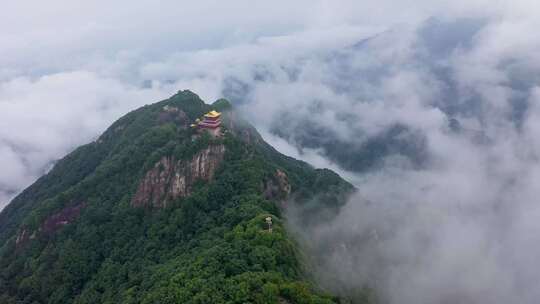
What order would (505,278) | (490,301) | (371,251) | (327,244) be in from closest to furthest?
(327,244)
(371,251)
(490,301)
(505,278)

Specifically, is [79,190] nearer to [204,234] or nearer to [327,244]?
[204,234]

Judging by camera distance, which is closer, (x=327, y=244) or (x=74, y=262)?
(x=74, y=262)

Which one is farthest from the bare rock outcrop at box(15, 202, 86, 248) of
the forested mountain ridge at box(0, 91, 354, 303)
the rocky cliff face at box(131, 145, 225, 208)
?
the rocky cliff face at box(131, 145, 225, 208)

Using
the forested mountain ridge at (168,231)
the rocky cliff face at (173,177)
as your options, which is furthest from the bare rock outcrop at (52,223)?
the rocky cliff face at (173,177)

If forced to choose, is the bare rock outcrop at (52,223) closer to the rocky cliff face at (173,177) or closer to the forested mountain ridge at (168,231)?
the forested mountain ridge at (168,231)

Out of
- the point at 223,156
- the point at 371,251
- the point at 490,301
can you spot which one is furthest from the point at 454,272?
the point at 223,156

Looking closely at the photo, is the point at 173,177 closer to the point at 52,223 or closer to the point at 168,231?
the point at 168,231
